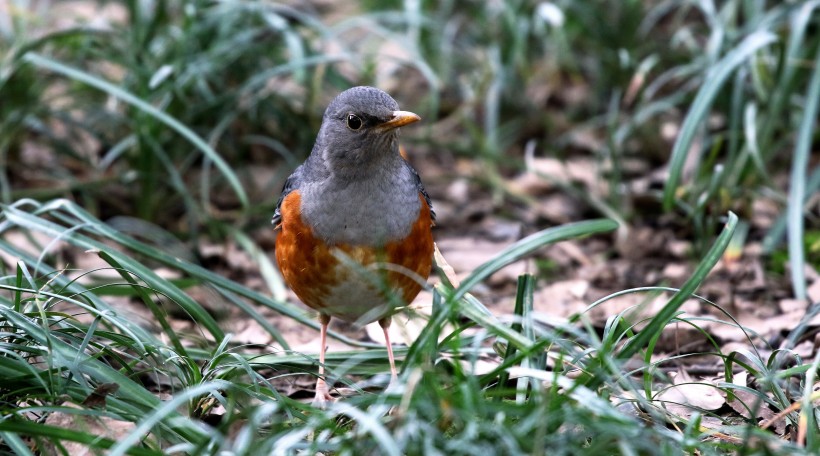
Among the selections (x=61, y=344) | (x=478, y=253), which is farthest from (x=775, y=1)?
(x=61, y=344)

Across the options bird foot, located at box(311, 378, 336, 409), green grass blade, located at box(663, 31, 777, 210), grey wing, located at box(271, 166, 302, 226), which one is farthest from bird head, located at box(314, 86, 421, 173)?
green grass blade, located at box(663, 31, 777, 210)

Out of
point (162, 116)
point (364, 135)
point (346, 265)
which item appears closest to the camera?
point (346, 265)

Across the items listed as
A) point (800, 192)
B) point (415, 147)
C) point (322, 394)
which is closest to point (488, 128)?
point (415, 147)

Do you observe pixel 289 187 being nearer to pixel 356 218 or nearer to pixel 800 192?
pixel 356 218

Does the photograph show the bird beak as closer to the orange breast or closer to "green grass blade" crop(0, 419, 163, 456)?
the orange breast

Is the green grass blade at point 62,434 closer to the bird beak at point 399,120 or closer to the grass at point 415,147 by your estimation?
the grass at point 415,147

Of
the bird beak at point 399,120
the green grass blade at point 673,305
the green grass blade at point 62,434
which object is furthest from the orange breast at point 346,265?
the green grass blade at point 62,434
